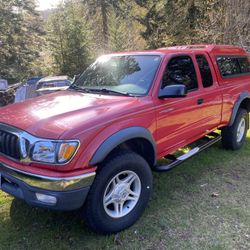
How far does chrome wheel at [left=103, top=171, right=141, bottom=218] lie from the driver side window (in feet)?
3.99

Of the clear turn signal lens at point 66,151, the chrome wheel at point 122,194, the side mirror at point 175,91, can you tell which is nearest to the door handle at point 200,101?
the side mirror at point 175,91

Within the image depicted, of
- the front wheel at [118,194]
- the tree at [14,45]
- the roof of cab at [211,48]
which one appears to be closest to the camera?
the front wheel at [118,194]

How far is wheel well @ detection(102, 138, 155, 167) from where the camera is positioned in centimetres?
348

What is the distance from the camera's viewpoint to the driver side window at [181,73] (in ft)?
13.0

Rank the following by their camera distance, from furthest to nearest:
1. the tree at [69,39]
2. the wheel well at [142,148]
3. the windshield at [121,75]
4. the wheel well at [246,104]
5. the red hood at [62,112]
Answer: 1. the tree at [69,39]
2. the wheel well at [246,104]
3. the windshield at [121,75]
4. the wheel well at [142,148]
5. the red hood at [62,112]

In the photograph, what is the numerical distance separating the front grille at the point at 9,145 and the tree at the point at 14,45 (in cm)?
2291

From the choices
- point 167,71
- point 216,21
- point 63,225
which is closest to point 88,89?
point 167,71

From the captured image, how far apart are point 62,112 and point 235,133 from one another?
12.0 ft

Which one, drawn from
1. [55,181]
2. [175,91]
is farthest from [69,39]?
[55,181]

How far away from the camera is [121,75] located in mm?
4020

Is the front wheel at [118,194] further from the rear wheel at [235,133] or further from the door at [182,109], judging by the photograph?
the rear wheel at [235,133]

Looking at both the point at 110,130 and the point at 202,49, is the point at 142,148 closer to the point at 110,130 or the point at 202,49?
the point at 110,130

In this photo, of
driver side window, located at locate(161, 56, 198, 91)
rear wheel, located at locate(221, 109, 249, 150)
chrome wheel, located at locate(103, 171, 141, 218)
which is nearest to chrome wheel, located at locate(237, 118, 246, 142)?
rear wheel, located at locate(221, 109, 249, 150)

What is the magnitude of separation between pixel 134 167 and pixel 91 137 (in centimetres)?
71
